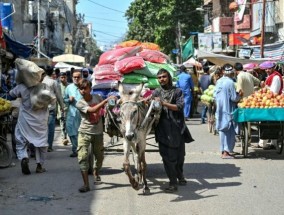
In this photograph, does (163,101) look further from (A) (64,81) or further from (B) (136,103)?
(A) (64,81)

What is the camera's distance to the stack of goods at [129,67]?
8.85 metres

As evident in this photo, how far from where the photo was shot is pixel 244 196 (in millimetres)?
7426

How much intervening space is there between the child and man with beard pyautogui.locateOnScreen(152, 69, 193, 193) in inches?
37.3

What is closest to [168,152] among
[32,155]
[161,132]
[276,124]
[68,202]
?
[161,132]

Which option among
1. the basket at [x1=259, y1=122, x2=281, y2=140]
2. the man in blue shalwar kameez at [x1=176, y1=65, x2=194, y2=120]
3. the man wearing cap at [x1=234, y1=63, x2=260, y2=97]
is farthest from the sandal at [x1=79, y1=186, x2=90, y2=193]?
the man in blue shalwar kameez at [x1=176, y1=65, x2=194, y2=120]

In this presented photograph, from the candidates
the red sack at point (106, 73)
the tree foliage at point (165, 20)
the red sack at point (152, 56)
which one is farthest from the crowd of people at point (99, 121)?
the tree foliage at point (165, 20)

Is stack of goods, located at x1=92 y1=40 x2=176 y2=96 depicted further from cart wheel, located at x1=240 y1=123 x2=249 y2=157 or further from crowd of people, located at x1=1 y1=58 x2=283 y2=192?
cart wheel, located at x1=240 y1=123 x2=249 y2=157

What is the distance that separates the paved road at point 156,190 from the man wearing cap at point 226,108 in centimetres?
36

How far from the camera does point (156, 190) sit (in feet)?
25.9

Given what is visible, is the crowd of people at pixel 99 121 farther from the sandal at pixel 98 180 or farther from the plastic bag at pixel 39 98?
the plastic bag at pixel 39 98

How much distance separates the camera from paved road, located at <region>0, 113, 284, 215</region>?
268 inches

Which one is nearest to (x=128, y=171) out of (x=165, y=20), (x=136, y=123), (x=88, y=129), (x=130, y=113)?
(x=136, y=123)

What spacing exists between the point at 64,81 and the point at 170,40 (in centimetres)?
3753

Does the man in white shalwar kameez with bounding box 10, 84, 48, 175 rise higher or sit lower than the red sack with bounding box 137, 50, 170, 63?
lower
